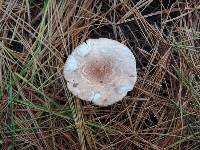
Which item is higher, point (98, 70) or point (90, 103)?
point (98, 70)

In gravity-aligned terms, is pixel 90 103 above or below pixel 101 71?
below

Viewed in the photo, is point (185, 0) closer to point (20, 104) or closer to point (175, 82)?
point (175, 82)

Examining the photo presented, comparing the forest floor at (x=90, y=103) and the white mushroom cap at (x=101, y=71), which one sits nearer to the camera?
the white mushroom cap at (x=101, y=71)

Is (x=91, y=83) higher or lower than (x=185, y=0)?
lower

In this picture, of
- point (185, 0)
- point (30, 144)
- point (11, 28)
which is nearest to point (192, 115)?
point (185, 0)

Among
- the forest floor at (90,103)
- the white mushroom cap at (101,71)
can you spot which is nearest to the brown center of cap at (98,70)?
the white mushroom cap at (101,71)

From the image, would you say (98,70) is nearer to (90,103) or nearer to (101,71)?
(101,71)

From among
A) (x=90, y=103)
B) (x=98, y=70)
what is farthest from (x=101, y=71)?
(x=90, y=103)

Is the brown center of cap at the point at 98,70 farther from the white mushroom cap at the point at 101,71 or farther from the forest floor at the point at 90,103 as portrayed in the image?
the forest floor at the point at 90,103

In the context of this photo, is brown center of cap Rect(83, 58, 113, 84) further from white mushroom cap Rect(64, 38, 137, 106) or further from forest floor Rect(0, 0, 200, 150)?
forest floor Rect(0, 0, 200, 150)
